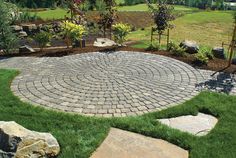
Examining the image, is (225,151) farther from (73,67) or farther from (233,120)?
(73,67)

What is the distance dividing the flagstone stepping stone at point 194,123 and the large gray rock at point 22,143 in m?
3.15

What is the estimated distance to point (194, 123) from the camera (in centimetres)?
791

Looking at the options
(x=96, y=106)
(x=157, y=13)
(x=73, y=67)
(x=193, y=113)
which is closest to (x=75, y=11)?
(x=157, y=13)

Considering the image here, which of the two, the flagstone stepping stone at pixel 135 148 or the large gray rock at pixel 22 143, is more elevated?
the large gray rock at pixel 22 143

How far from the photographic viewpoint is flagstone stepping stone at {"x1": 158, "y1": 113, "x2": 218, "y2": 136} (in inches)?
299

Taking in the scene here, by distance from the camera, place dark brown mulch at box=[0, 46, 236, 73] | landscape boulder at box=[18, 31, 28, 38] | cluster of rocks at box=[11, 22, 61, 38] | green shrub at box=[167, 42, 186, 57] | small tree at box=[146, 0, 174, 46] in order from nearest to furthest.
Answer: dark brown mulch at box=[0, 46, 236, 73] < green shrub at box=[167, 42, 186, 57] < small tree at box=[146, 0, 174, 46] < landscape boulder at box=[18, 31, 28, 38] < cluster of rocks at box=[11, 22, 61, 38]

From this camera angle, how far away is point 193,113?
27.7 ft

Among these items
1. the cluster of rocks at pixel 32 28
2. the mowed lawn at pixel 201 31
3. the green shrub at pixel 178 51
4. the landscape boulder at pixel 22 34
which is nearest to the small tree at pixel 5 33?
the landscape boulder at pixel 22 34

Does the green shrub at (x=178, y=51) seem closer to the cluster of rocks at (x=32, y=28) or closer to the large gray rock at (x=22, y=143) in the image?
the large gray rock at (x=22, y=143)

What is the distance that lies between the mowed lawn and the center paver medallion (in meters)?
7.43

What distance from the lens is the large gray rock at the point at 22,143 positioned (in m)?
5.77

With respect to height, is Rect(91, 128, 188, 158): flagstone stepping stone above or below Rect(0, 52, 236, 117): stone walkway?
below

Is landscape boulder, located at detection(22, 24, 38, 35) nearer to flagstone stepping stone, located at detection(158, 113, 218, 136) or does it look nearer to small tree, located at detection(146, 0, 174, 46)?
small tree, located at detection(146, 0, 174, 46)

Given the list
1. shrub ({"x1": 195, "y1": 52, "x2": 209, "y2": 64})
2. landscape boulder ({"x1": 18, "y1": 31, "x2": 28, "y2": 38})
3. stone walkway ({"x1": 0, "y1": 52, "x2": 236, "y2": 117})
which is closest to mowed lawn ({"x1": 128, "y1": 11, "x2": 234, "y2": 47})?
shrub ({"x1": 195, "y1": 52, "x2": 209, "y2": 64})
